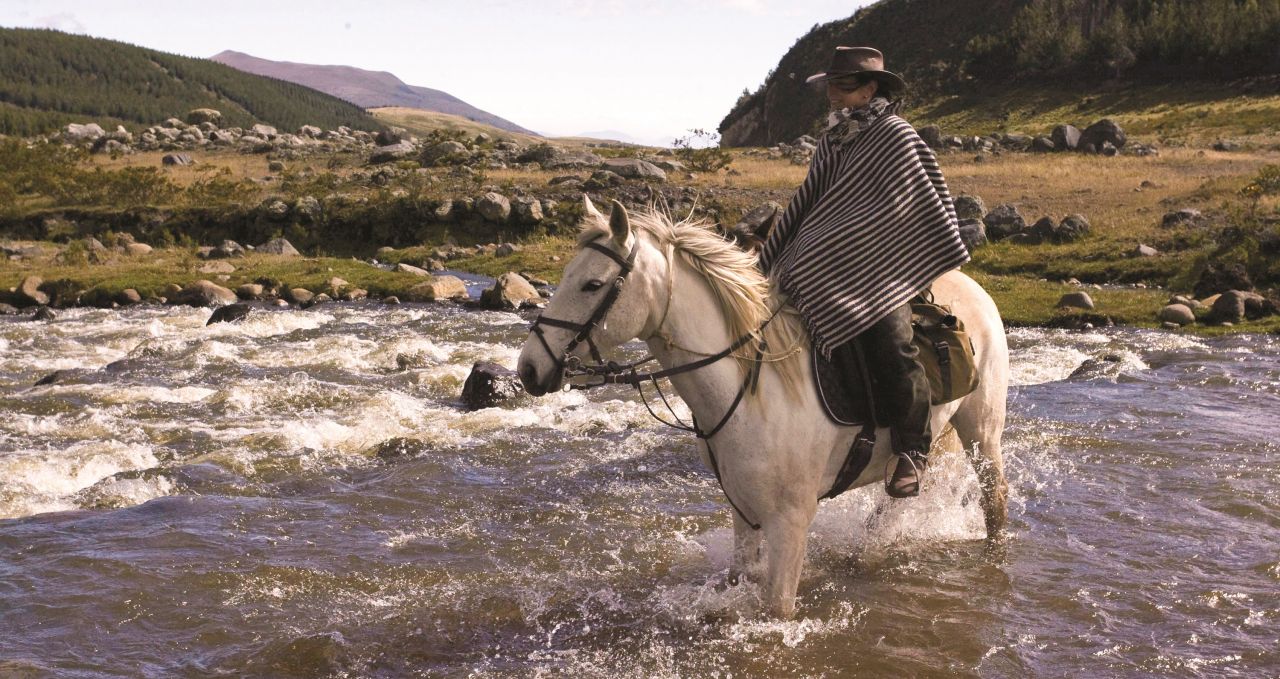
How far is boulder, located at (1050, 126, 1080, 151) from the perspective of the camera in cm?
4925

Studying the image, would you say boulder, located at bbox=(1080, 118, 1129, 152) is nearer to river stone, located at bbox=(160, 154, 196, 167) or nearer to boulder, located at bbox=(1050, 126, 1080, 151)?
boulder, located at bbox=(1050, 126, 1080, 151)

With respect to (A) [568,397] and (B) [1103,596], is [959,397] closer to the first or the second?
(B) [1103,596]

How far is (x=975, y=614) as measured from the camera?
726cm

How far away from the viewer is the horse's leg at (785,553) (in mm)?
5824

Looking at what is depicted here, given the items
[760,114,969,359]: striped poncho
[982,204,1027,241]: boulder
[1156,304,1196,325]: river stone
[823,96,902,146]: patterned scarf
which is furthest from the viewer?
[982,204,1027,241]: boulder

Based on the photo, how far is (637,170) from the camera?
41062 millimetres

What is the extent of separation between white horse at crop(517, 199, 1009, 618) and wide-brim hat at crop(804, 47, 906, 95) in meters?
1.30

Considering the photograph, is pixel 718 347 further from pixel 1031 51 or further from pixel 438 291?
pixel 1031 51

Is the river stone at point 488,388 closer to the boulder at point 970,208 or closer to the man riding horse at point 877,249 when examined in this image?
the man riding horse at point 877,249

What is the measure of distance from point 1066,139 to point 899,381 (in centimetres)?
4893

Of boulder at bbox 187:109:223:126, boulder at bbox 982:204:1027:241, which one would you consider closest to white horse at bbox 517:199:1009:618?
boulder at bbox 982:204:1027:241

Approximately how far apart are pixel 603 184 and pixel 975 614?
32023 millimetres

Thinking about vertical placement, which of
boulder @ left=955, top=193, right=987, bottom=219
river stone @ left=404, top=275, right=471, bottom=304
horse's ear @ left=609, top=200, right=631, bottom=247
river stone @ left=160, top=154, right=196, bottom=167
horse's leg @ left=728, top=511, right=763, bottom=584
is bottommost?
river stone @ left=404, top=275, right=471, bottom=304

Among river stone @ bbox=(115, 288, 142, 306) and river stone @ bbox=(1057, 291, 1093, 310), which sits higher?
river stone @ bbox=(1057, 291, 1093, 310)
